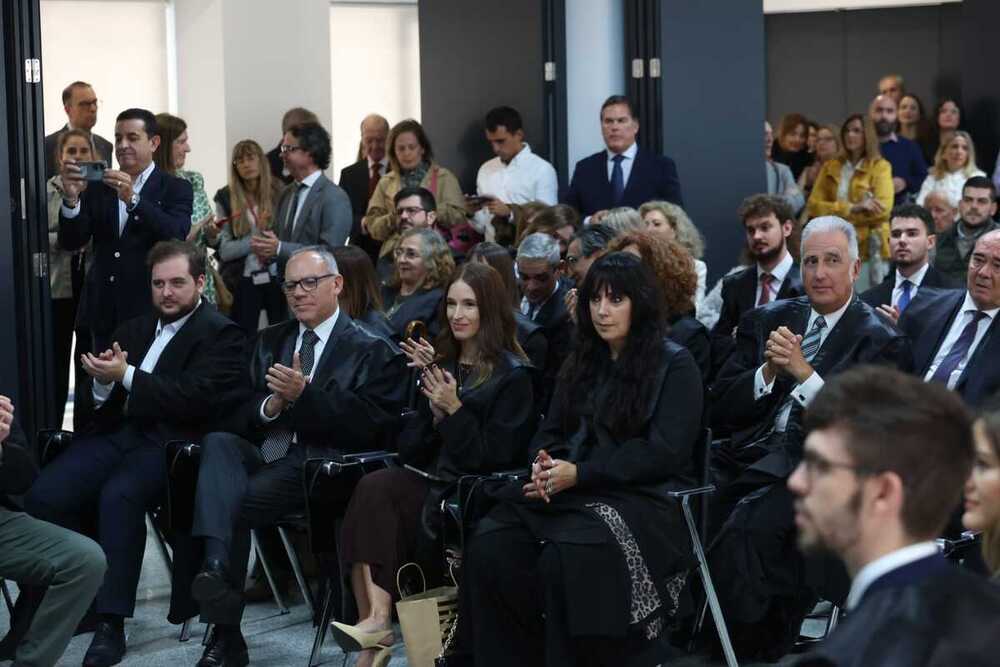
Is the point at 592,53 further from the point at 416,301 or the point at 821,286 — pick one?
the point at 821,286

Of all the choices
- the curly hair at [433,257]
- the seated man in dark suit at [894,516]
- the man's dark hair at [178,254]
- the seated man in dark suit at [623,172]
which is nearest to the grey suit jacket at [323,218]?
the curly hair at [433,257]

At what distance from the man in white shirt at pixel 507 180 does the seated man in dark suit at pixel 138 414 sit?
227 cm

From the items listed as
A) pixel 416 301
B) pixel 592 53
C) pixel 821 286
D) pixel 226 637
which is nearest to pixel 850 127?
pixel 592 53

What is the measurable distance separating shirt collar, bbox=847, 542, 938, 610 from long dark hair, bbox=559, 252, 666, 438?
2285 millimetres

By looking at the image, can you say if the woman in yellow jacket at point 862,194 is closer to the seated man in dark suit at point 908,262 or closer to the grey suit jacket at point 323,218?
the seated man in dark suit at point 908,262

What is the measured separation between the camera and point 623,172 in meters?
7.43

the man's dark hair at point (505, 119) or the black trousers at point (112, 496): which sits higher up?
the man's dark hair at point (505, 119)

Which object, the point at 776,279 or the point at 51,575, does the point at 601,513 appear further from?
the point at 776,279

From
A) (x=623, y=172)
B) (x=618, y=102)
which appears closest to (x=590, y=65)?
(x=618, y=102)

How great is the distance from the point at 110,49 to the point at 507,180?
4589mm

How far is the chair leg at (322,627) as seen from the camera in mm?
4855

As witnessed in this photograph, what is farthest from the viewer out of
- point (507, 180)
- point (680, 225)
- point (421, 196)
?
point (507, 180)

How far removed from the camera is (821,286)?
4.65m

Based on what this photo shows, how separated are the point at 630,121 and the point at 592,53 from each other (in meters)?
0.83
